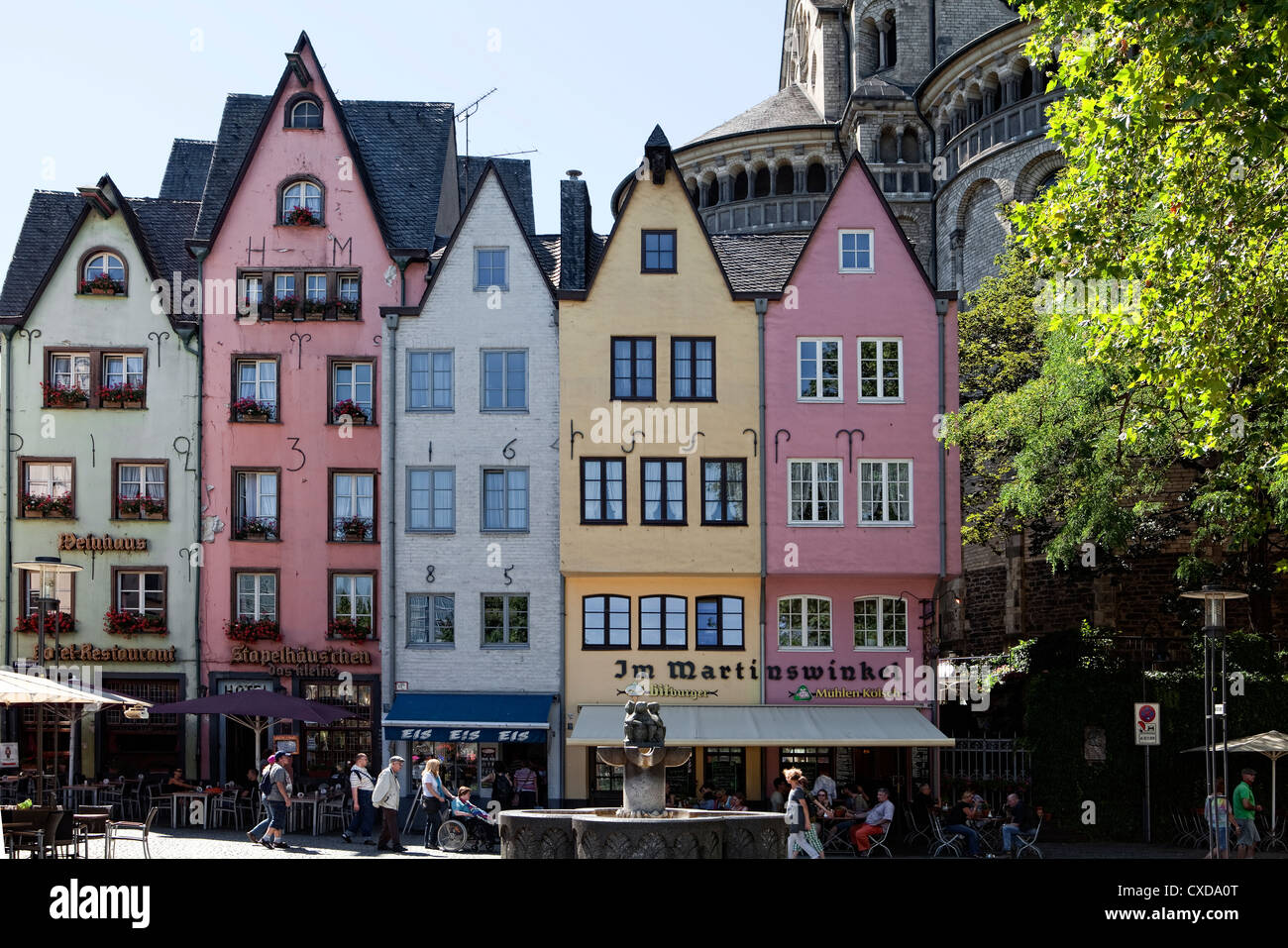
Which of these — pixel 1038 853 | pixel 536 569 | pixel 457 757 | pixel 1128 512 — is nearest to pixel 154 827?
pixel 457 757

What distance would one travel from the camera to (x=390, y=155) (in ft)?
136

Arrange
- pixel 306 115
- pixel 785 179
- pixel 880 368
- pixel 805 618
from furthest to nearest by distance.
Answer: pixel 785 179 → pixel 306 115 → pixel 880 368 → pixel 805 618

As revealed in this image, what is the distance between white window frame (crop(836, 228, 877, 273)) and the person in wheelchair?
48.5 feet

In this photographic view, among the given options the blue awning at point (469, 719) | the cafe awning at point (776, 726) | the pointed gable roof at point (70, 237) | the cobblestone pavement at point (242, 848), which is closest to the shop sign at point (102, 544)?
the pointed gable roof at point (70, 237)

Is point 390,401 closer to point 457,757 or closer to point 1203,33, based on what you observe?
point 457,757

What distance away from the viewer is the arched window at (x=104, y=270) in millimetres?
38125

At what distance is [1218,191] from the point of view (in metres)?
20.6

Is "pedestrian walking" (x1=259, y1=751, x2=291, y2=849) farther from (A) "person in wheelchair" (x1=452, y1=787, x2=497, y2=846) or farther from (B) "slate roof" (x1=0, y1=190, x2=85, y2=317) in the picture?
(B) "slate roof" (x1=0, y1=190, x2=85, y2=317)

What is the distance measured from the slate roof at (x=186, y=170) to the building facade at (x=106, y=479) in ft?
32.1

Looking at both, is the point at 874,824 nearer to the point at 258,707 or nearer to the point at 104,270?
the point at 258,707

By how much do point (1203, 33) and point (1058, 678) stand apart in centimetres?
1759

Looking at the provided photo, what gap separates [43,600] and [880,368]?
17.2 metres

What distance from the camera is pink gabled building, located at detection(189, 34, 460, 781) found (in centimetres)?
3650

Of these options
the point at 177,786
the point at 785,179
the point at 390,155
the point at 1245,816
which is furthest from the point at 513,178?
the point at 1245,816
